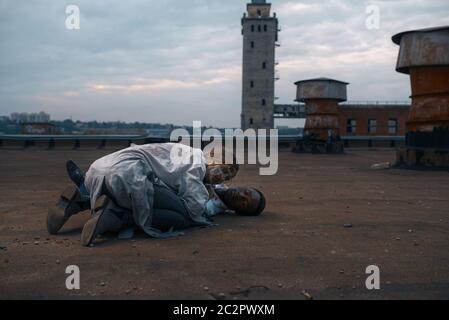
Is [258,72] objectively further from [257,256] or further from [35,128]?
[257,256]

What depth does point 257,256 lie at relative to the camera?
14.8 feet

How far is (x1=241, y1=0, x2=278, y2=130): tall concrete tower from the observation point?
4944 centimetres

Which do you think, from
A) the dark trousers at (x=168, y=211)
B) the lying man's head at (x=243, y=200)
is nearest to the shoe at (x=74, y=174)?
the dark trousers at (x=168, y=211)

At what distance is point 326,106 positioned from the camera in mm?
24844

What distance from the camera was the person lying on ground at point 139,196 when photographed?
17.1ft

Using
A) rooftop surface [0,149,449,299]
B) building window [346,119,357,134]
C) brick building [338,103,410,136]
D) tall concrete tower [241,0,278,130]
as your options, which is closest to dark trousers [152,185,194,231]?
rooftop surface [0,149,449,299]

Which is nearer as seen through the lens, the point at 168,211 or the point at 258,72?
the point at 168,211

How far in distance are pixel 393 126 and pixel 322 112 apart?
18408mm

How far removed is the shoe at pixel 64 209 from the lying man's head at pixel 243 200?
1987 millimetres

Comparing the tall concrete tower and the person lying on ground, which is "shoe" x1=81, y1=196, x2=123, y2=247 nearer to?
the person lying on ground

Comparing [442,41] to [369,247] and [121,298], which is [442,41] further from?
[121,298]

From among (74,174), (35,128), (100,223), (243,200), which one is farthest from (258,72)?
(100,223)

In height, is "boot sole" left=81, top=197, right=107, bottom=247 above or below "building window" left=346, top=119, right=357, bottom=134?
below

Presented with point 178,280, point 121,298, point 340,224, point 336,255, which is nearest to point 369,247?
point 336,255
